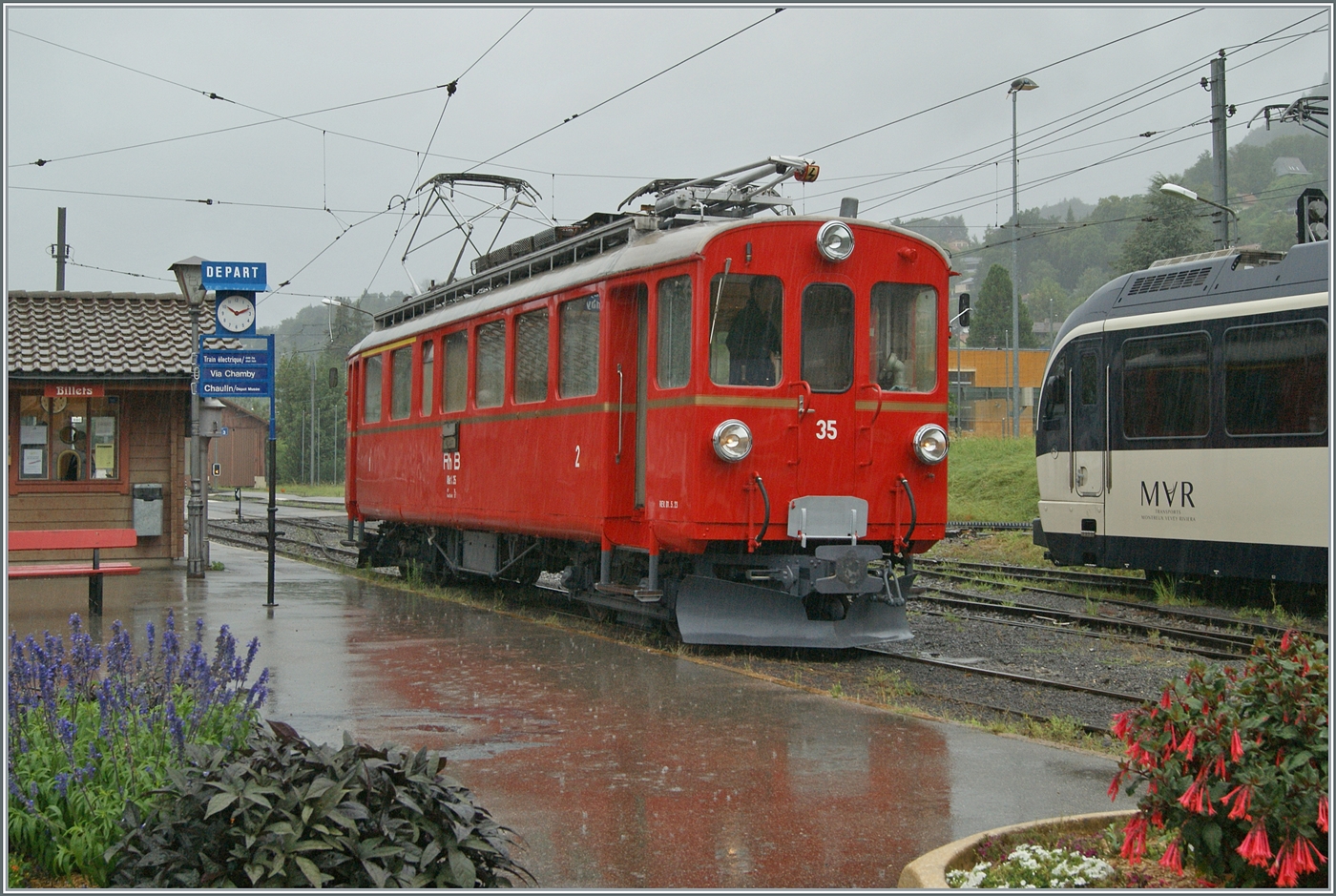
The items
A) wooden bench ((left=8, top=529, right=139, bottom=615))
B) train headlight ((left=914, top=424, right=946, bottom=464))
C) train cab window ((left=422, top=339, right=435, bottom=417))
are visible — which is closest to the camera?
train headlight ((left=914, top=424, right=946, bottom=464))

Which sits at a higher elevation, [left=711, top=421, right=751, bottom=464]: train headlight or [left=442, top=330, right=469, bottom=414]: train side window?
[left=442, top=330, right=469, bottom=414]: train side window

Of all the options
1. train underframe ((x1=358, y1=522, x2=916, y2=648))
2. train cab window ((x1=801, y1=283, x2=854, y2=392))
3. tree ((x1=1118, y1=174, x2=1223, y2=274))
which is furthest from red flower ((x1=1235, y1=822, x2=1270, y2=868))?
tree ((x1=1118, y1=174, x2=1223, y2=274))

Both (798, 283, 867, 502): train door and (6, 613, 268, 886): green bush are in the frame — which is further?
(798, 283, 867, 502): train door

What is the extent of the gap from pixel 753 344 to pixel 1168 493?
599 centimetres

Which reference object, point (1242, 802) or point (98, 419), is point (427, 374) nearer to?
point (98, 419)

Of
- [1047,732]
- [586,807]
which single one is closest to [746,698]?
[1047,732]

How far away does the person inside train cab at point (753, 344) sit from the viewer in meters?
10.2

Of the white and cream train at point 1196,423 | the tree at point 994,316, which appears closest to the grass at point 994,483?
the white and cream train at point 1196,423

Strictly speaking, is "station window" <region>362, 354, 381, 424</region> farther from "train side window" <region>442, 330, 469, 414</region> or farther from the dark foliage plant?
the dark foliage plant

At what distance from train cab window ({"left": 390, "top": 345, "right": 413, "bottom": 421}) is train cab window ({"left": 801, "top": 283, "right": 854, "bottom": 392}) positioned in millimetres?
7527

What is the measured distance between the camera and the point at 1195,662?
442cm

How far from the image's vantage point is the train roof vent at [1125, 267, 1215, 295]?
1374cm

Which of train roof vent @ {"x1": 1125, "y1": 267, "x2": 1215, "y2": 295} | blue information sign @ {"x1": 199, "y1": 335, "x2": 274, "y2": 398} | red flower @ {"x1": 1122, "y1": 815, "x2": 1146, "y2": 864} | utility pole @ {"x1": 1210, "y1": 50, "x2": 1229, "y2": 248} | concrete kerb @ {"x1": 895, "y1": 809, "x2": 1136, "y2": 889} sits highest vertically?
utility pole @ {"x1": 1210, "y1": 50, "x2": 1229, "y2": 248}

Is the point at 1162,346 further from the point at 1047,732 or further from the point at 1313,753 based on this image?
the point at 1313,753
